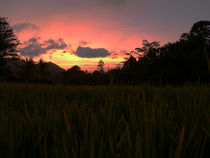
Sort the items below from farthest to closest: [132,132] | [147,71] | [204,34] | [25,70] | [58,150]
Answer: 1. [25,70]
2. [147,71]
3. [204,34]
4. [132,132]
5. [58,150]

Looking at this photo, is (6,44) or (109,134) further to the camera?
(6,44)

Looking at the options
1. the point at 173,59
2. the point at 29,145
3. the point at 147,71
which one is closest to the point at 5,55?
the point at 147,71

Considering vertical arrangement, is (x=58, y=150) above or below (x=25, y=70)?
below

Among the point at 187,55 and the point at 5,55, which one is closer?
the point at 187,55

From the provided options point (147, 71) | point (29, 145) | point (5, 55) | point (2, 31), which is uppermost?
point (2, 31)

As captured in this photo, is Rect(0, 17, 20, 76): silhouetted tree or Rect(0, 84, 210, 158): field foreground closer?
Rect(0, 84, 210, 158): field foreground

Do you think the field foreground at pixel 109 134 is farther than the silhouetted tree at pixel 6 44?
No

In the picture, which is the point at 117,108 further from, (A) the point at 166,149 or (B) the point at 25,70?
(B) the point at 25,70

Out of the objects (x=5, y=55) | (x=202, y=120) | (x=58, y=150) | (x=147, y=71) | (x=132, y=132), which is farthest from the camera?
(x=5, y=55)

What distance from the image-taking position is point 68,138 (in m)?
0.59

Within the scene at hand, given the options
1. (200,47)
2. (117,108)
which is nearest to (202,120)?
(117,108)

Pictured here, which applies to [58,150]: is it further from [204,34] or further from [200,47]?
[204,34]

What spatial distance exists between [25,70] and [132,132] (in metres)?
61.4

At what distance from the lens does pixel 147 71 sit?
1074 inches
